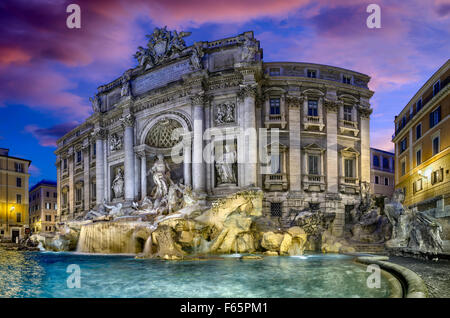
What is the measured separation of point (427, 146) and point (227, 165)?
1810 cm

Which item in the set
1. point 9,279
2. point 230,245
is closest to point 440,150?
point 230,245

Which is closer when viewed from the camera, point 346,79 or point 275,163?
point 275,163

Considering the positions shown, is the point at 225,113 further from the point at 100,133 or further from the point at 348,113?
the point at 100,133

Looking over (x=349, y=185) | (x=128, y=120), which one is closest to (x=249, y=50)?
(x=128, y=120)

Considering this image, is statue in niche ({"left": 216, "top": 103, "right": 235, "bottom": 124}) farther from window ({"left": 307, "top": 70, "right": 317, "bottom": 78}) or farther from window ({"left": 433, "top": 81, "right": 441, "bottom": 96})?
Answer: window ({"left": 433, "top": 81, "right": 441, "bottom": 96})

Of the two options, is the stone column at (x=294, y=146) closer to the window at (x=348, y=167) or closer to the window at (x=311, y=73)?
the window at (x=311, y=73)

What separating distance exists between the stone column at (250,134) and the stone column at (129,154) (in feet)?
36.7

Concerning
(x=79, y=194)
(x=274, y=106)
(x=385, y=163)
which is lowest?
(x=79, y=194)

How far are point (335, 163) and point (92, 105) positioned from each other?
25.2 m

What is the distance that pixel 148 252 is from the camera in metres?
15.8

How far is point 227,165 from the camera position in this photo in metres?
23.4

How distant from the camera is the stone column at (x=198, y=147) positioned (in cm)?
2358
